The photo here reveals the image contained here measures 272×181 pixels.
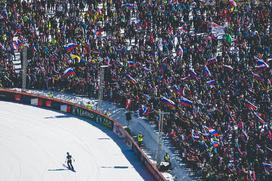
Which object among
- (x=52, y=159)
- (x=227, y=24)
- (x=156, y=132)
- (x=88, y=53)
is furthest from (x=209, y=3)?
(x=52, y=159)

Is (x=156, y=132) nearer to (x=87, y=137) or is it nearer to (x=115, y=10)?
(x=87, y=137)

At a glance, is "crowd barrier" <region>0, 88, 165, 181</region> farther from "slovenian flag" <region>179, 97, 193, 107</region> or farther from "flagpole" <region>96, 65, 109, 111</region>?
"slovenian flag" <region>179, 97, 193, 107</region>

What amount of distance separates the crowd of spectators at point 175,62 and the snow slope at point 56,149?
337 centimetres

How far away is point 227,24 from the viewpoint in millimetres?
78000

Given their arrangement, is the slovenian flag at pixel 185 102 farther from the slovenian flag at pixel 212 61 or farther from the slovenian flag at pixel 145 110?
the slovenian flag at pixel 212 61

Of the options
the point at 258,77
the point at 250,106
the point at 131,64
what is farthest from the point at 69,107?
the point at 250,106

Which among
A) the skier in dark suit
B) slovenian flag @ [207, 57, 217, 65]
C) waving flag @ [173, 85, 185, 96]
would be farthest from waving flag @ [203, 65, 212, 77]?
the skier in dark suit

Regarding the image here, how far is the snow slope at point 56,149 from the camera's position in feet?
196

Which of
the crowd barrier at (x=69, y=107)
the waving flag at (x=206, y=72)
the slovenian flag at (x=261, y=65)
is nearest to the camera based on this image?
the crowd barrier at (x=69, y=107)

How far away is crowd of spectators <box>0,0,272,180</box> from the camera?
192ft

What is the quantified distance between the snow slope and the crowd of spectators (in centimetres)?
337

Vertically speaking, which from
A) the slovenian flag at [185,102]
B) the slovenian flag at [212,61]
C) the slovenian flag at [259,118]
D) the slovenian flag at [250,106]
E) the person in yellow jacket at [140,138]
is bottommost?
the person in yellow jacket at [140,138]

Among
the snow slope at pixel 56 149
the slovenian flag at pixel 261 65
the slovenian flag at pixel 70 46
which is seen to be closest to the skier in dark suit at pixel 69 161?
the snow slope at pixel 56 149

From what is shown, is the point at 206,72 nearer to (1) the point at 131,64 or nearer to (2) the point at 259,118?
(1) the point at 131,64
